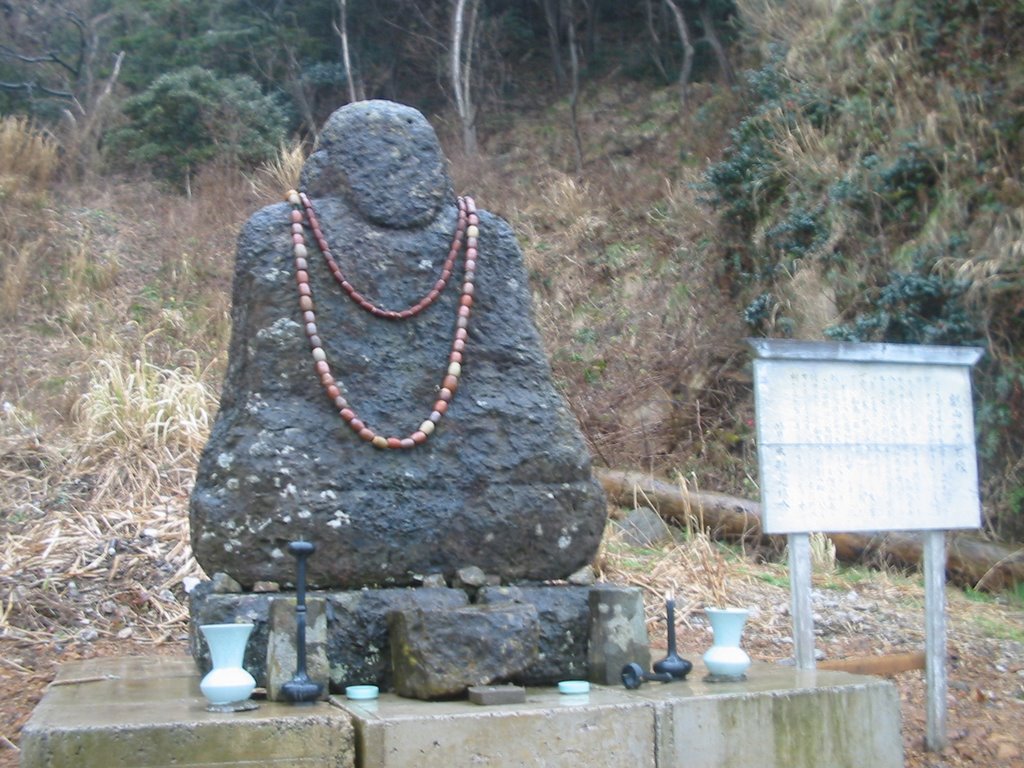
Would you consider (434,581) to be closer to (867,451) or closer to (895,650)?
(867,451)

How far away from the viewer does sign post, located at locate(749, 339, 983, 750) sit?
4.31m

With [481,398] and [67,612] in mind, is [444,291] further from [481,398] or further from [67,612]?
[67,612]

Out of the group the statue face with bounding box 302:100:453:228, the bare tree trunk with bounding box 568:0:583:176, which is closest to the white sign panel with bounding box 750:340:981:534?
the statue face with bounding box 302:100:453:228

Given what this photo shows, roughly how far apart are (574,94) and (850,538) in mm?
8738

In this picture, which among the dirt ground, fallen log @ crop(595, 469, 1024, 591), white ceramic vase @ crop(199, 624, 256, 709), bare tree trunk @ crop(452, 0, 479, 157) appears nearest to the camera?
white ceramic vase @ crop(199, 624, 256, 709)

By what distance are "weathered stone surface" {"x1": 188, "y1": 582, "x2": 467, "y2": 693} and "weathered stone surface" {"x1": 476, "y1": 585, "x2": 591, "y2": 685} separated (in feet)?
0.79

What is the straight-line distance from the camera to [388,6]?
16.8m

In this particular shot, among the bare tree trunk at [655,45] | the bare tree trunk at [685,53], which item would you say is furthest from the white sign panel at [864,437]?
the bare tree trunk at [655,45]

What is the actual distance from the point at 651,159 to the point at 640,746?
11.7m

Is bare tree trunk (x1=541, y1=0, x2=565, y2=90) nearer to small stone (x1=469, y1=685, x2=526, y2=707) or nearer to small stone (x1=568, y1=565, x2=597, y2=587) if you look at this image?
small stone (x1=568, y1=565, x2=597, y2=587)

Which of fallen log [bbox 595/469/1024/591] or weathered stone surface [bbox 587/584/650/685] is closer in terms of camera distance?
weathered stone surface [bbox 587/584/650/685]

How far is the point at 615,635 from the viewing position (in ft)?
12.2

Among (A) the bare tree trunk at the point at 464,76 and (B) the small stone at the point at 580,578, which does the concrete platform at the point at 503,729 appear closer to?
(B) the small stone at the point at 580,578

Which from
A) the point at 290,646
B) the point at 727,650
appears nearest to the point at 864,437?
the point at 727,650
